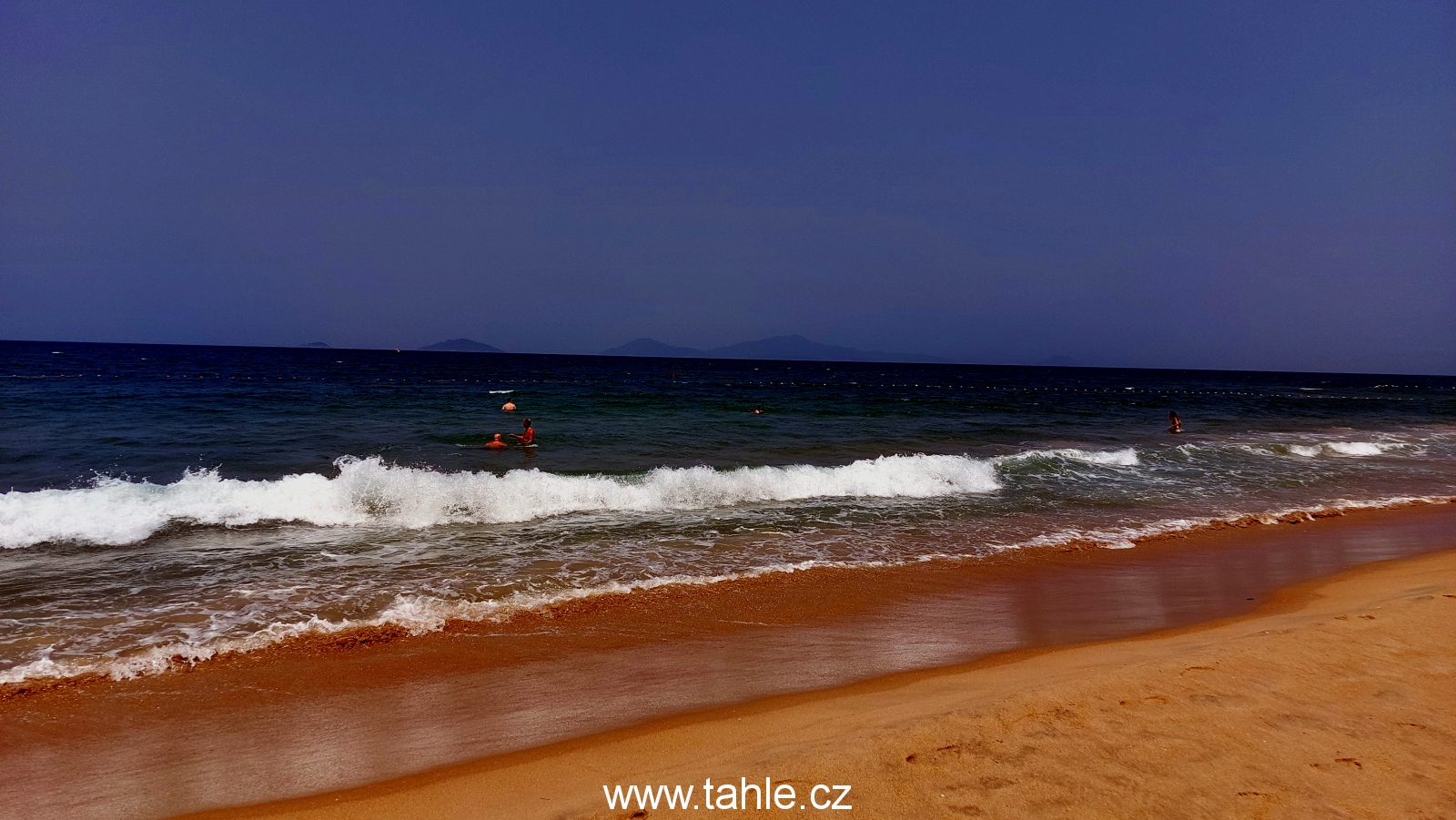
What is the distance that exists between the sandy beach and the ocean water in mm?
2893

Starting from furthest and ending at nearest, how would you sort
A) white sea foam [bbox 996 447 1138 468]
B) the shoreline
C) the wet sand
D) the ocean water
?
white sea foam [bbox 996 447 1138 468] → the ocean water → the shoreline → the wet sand

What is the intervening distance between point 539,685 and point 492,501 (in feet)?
20.9

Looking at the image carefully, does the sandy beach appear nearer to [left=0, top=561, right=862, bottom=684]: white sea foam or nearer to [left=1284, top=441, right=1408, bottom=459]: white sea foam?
[left=0, top=561, right=862, bottom=684]: white sea foam

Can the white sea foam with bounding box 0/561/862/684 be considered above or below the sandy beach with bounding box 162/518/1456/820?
below

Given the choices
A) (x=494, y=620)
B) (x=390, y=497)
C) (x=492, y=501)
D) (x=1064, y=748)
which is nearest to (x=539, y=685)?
(x=494, y=620)

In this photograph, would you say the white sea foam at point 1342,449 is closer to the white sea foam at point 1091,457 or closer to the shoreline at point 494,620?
the white sea foam at point 1091,457

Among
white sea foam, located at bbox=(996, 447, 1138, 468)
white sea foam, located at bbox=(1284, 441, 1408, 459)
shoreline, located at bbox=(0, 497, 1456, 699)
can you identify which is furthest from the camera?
white sea foam, located at bbox=(1284, 441, 1408, 459)

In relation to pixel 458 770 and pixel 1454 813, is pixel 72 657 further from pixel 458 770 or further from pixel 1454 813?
pixel 1454 813

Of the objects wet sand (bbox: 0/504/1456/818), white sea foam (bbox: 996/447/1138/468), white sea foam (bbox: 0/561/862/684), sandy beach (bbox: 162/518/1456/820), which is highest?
white sea foam (bbox: 996/447/1138/468)

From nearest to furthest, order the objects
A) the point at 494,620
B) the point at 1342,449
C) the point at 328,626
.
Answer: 1. the point at 328,626
2. the point at 494,620
3. the point at 1342,449

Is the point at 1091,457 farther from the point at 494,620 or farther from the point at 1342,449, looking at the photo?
the point at 494,620

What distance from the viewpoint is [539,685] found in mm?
4980

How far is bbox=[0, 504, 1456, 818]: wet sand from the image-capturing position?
379 cm

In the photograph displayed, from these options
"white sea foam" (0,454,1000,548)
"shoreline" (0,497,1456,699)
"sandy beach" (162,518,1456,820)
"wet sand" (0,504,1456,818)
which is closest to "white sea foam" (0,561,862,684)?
"shoreline" (0,497,1456,699)
